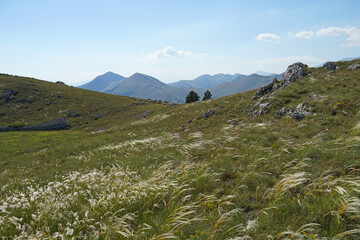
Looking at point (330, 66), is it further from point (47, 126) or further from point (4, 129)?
point (4, 129)

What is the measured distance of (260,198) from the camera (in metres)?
5.96

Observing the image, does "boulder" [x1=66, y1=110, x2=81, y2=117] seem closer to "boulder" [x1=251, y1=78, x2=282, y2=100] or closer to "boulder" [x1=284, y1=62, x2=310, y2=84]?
"boulder" [x1=251, y1=78, x2=282, y2=100]

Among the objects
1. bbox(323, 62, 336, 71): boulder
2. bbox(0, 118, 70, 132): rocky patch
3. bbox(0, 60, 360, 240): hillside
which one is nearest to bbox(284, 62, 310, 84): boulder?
bbox(323, 62, 336, 71): boulder

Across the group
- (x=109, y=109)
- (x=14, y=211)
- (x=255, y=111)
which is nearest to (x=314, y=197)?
(x=14, y=211)

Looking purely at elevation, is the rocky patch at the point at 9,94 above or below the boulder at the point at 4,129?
above

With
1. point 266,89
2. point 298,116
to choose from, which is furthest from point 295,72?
point 298,116

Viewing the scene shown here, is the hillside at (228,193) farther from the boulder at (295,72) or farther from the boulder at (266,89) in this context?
the boulder at (266,89)

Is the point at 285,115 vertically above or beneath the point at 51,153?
above

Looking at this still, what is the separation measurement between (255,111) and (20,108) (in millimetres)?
86231

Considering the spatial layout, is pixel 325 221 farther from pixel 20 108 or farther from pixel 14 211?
pixel 20 108

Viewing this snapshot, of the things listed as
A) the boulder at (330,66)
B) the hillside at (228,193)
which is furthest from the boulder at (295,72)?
the hillside at (228,193)

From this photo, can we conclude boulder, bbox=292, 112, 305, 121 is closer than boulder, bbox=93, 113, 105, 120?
Yes

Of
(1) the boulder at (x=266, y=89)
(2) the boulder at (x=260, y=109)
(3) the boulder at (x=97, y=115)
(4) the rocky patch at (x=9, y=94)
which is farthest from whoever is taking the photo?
(4) the rocky patch at (x=9, y=94)

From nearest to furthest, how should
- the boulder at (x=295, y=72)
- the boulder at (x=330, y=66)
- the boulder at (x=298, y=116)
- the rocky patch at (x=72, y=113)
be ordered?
the boulder at (x=298, y=116)
the boulder at (x=295, y=72)
the boulder at (x=330, y=66)
the rocky patch at (x=72, y=113)
